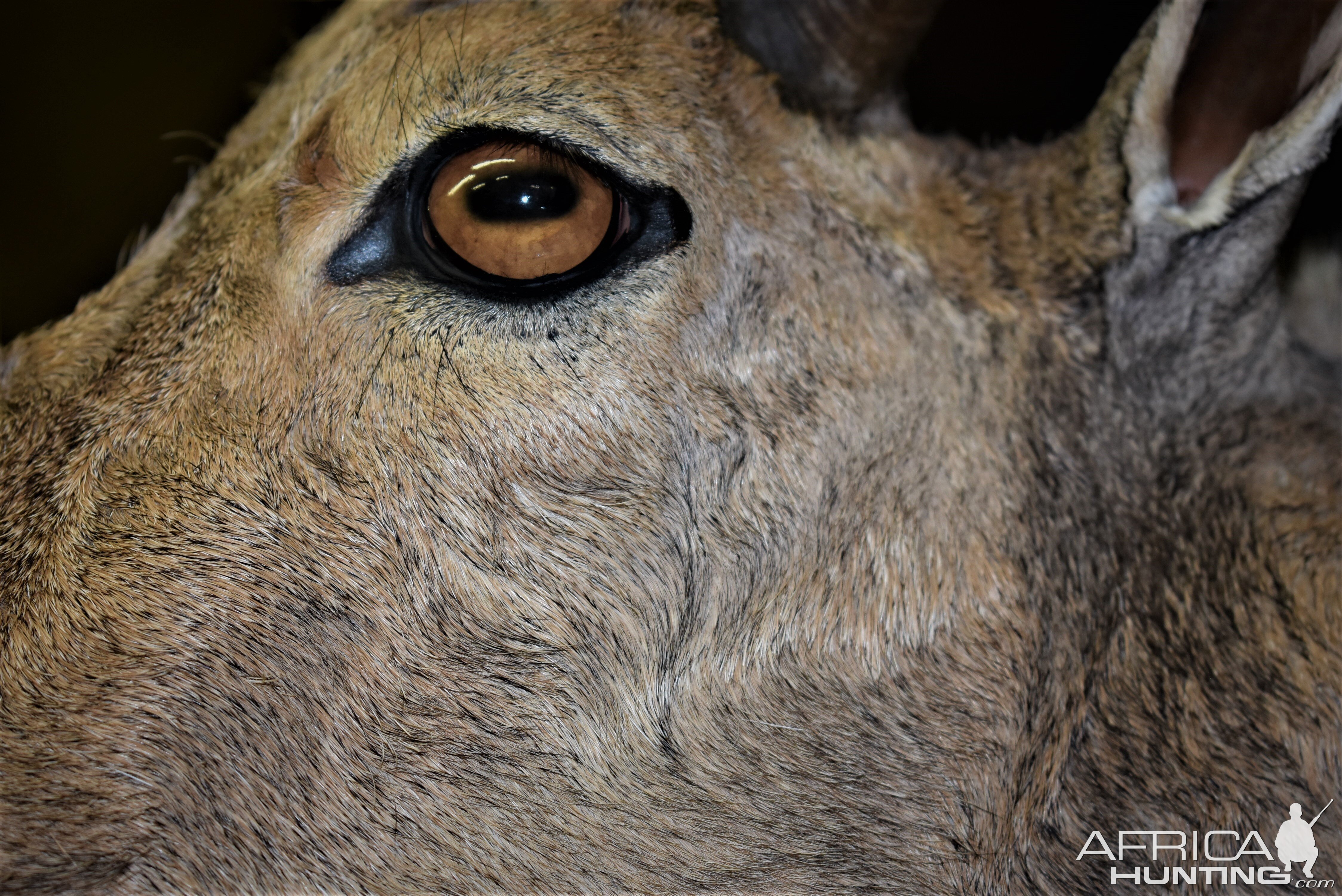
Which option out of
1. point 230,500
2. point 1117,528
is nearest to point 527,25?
point 230,500

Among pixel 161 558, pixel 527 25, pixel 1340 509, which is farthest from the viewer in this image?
pixel 1340 509

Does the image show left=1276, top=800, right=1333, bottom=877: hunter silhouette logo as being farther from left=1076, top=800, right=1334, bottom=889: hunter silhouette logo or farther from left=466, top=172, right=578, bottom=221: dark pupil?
left=466, top=172, right=578, bottom=221: dark pupil

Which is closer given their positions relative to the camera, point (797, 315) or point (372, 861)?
point (372, 861)

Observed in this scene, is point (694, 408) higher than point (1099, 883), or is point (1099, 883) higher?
point (694, 408)

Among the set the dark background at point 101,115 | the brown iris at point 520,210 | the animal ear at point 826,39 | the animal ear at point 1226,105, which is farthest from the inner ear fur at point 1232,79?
the dark background at point 101,115

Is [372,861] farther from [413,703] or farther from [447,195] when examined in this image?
[447,195]

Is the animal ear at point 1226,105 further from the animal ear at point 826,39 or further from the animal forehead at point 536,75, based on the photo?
the animal forehead at point 536,75

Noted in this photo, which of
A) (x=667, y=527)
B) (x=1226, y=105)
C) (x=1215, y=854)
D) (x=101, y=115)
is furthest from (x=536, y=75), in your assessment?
(x=101, y=115)

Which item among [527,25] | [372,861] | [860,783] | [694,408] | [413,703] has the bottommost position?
[372,861]
